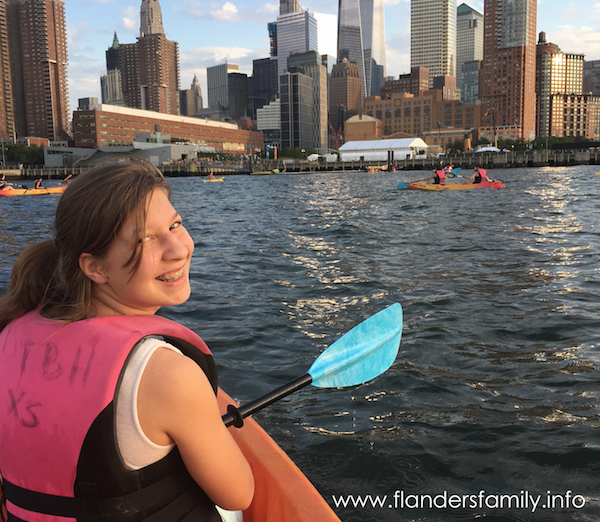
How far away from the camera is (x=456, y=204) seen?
2280 centimetres

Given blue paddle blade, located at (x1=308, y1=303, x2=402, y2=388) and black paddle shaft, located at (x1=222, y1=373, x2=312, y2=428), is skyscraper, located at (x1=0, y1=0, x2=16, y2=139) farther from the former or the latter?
black paddle shaft, located at (x1=222, y1=373, x2=312, y2=428)

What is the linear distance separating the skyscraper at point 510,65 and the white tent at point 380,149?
242 feet

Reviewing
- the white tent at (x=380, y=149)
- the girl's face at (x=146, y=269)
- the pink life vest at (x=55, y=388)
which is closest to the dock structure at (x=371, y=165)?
the white tent at (x=380, y=149)

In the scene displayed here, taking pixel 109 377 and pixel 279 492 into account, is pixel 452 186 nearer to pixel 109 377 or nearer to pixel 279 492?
pixel 279 492

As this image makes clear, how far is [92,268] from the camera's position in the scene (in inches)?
61.7

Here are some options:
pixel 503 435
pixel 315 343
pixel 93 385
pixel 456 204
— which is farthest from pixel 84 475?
pixel 456 204

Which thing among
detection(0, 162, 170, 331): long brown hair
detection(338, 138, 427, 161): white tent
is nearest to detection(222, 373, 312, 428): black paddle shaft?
detection(0, 162, 170, 331): long brown hair

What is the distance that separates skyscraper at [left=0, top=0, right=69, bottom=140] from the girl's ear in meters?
192

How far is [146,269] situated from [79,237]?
0.70 feet

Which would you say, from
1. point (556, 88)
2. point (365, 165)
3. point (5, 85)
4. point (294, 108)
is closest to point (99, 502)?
point (365, 165)

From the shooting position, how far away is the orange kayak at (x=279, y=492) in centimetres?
205

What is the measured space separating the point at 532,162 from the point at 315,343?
89856 mm

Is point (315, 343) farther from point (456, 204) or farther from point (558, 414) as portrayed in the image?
point (456, 204)

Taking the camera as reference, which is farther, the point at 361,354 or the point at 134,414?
the point at 361,354
